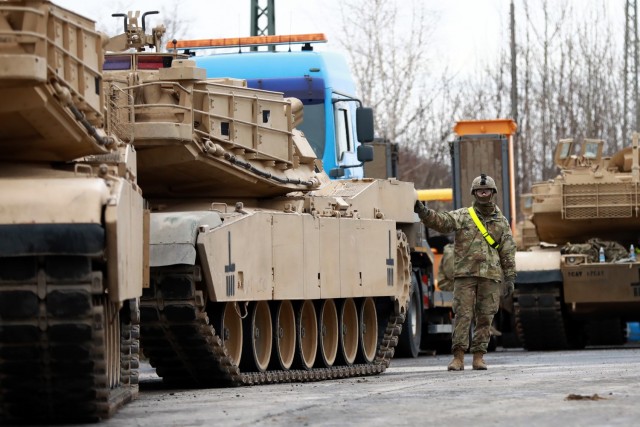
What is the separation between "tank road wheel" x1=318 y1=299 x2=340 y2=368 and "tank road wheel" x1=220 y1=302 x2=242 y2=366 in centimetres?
172

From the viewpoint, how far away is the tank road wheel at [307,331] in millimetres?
16750

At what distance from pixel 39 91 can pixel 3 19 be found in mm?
479

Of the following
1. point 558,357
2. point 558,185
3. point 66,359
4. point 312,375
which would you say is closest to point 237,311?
point 312,375

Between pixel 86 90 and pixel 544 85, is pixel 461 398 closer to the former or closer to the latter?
pixel 86 90

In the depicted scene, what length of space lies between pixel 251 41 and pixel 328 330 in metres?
6.45

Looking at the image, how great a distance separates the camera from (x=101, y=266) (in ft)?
36.4

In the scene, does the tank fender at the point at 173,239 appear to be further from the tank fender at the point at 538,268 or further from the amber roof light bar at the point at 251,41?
the tank fender at the point at 538,268

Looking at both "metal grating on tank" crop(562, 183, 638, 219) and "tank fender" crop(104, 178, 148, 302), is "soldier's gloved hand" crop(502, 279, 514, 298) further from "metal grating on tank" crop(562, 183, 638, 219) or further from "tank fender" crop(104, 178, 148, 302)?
"metal grating on tank" crop(562, 183, 638, 219)

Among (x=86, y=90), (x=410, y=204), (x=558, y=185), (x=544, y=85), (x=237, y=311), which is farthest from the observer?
(x=544, y=85)

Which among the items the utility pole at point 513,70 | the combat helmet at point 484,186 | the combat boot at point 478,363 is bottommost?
the combat boot at point 478,363

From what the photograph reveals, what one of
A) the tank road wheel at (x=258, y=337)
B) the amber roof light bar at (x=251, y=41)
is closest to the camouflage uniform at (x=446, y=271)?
the amber roof light bar at (x=251, y=41)

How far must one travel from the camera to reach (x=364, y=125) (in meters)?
20.0

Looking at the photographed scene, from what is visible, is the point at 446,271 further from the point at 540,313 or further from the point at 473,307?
the point at 473,307

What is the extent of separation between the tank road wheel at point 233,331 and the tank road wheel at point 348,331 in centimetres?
221
